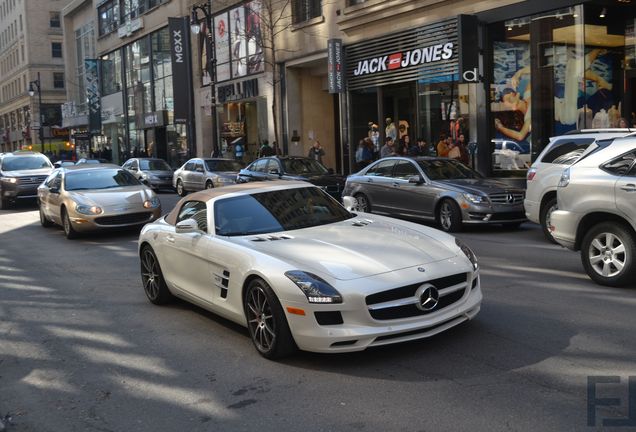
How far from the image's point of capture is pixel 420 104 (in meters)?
23.3

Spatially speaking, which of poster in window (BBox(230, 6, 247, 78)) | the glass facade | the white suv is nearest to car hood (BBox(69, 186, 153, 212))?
the white suv

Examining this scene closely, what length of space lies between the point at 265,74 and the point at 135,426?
2806 centimetres

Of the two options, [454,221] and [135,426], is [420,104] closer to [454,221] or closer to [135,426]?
[454,221]

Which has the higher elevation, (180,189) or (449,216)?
(180,189)

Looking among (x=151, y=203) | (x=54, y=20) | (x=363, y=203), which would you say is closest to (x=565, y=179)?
(x=363, y=203)

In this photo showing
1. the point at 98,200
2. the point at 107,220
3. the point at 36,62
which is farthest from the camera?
the point at 36,62

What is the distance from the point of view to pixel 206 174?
24.8 meters

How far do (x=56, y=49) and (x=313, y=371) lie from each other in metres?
92.5

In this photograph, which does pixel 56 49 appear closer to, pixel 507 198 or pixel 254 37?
pixel 254 37

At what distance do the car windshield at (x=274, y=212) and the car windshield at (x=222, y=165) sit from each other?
18413 mm

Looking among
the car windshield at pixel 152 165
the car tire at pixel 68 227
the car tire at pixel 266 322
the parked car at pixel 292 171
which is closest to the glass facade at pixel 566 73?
the parked car at pixel 292 171

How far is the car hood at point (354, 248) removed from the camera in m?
5.27

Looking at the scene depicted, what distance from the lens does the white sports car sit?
504 cm

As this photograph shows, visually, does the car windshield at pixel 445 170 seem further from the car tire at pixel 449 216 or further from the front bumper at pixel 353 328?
the front bumper at pixel 353 328
